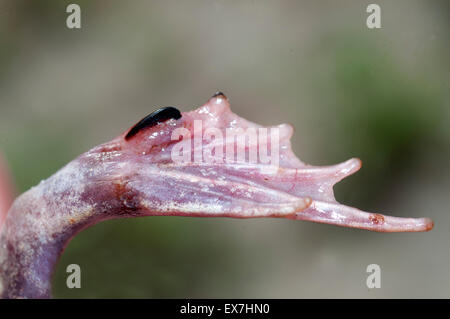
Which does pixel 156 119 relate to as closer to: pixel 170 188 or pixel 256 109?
pixel 170 188

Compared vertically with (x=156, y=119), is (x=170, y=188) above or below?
below

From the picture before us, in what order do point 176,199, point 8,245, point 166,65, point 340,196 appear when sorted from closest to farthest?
point 176,199
point 8,245
point 340,196
point 166,65

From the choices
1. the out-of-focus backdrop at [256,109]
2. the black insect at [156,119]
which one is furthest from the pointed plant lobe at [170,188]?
the out-of-focus backdrop at [256,109]

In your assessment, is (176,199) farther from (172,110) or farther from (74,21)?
(74,21)

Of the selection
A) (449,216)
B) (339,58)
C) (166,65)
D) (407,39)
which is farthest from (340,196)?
(166,65)

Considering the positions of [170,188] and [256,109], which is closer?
[170,188]

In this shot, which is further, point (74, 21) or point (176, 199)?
point (74, 21)

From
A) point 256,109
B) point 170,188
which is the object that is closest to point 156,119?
point 170,188

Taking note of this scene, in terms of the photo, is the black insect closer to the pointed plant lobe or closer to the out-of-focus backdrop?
the pointed plant lobe
